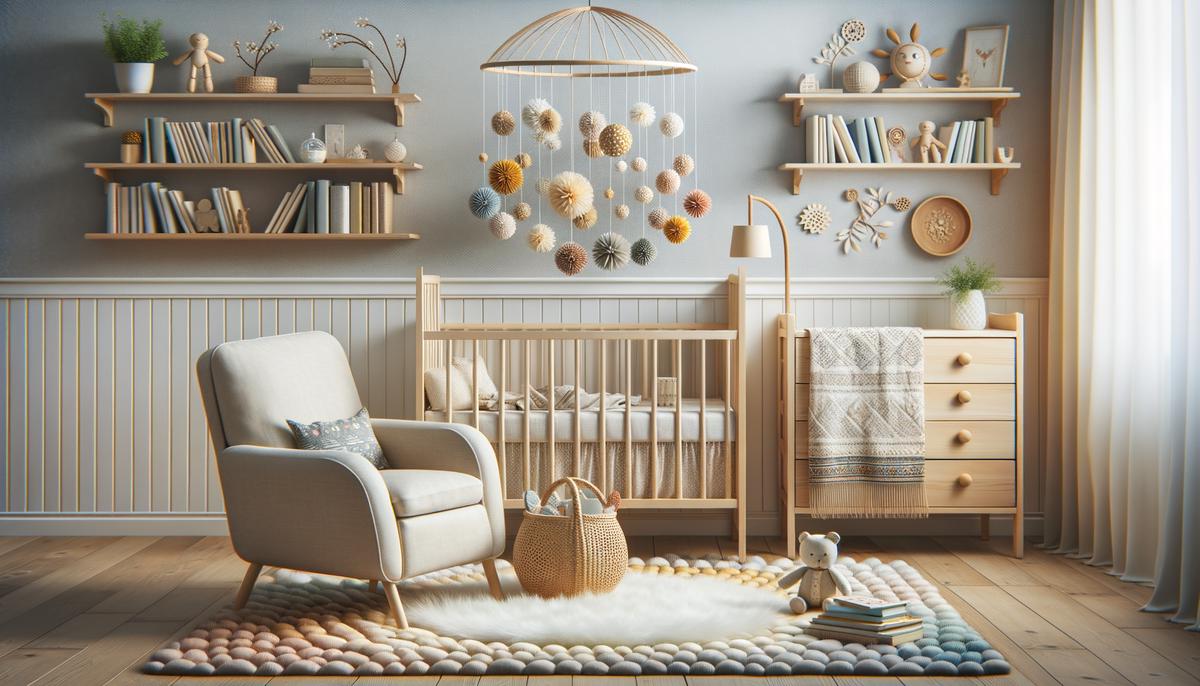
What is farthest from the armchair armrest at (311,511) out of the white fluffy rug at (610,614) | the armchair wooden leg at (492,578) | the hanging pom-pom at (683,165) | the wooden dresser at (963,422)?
the hanging pom-pom at (683,165)

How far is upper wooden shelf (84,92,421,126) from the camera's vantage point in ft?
14.0

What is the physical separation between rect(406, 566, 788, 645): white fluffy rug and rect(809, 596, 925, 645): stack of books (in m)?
0.17

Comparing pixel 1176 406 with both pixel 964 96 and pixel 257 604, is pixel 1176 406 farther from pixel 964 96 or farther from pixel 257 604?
pixel 257 604

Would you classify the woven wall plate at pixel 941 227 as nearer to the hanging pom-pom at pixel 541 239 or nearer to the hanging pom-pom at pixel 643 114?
the hanging pom-pom at pixel 643 114

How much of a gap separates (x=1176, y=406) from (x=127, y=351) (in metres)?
3.74

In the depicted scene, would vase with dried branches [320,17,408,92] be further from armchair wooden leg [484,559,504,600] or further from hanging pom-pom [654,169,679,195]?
armchair wooden leg [484,559,504,600]

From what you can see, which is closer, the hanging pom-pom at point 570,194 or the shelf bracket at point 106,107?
the hanging pom-pom at point 570,194

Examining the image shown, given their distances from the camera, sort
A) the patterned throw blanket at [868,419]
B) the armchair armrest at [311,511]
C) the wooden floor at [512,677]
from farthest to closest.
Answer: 1. the patterned throw blanket at [868,419]
2. the armchair armrest at [311,511]
3. the wooden floor at [512,677]

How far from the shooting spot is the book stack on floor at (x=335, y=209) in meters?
4.29

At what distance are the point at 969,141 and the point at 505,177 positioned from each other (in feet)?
5.92

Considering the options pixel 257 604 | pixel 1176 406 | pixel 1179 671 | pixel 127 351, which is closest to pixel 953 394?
pixel 1176 406

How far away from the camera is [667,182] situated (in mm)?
4109

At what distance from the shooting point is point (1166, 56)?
3.50 metres

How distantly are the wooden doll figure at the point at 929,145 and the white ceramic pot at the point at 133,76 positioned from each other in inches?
117
